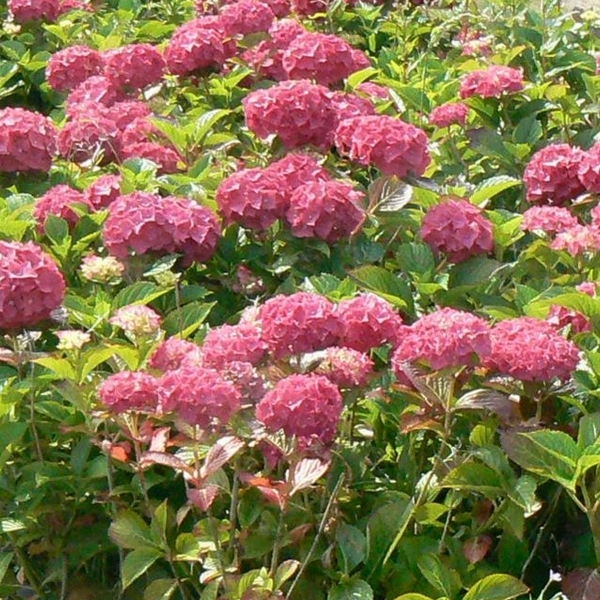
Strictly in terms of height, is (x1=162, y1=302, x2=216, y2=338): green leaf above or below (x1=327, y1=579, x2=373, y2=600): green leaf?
above

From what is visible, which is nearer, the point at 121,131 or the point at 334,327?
the point at 334,327

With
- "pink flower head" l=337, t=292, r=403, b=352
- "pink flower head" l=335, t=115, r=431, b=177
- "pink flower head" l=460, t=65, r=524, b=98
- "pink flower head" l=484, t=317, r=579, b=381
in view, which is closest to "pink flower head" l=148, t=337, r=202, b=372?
"pink flower head" l=337, t=292, r=403, b=352

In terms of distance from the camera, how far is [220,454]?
1.73 metres

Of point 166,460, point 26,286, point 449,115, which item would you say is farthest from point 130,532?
point 449,115

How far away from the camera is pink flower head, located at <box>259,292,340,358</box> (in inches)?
71.3

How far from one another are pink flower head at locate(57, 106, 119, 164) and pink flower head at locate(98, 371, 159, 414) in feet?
3.87

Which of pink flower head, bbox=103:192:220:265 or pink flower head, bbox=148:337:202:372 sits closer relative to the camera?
pink flower head, bbox=148:337:202:372

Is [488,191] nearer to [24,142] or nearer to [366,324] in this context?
[366,324]

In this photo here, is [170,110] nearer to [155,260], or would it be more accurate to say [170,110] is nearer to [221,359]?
[155,260]

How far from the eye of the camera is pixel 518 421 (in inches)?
74.7

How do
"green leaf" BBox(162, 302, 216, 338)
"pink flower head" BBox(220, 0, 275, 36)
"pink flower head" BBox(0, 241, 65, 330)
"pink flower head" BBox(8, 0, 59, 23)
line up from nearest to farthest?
"pink flower head" BBox(0, 241, 65, 330), "green leaf" BBox(162, 302, 216, 338), "pink flower head" BBox(220, 0, 275, 36), "pink flower head" BBox(8, 0, 59, 23)

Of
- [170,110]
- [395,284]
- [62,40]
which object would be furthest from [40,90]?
[395,284]

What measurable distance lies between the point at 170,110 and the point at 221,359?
58.4 inches

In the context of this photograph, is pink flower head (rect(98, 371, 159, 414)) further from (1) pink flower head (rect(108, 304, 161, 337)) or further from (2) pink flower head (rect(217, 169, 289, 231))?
(2) pink flower head (rect(217, 169, 289, 231))
